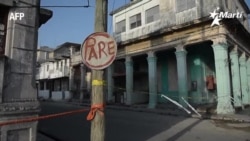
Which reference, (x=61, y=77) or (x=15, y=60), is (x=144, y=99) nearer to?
(x=61, y=77)

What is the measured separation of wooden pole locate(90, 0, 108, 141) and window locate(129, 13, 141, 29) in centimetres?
1828

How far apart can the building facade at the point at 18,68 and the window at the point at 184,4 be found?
14223 mm

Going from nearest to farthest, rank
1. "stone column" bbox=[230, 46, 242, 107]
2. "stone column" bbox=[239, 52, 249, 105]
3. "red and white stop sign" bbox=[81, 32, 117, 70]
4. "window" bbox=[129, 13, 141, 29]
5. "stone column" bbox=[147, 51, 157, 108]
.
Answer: "red and white stop sign" bbox=[81, 32, 117, 70]
"stone column" bbox=[230, 46, 242, 107]
"stone column" bbox=[239, 52, 249, 105]
"stone column" bbox=[147, 51, 157, 108]
"window" bbox=[129, 13, 141, 29]

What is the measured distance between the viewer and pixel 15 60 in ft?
16.4

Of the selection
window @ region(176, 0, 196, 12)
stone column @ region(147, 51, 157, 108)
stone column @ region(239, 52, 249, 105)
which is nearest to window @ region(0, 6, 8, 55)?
window @ region(176, 0, 196, 12)

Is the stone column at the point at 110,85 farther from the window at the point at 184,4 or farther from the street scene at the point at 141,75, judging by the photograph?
the window at the point at 184,4

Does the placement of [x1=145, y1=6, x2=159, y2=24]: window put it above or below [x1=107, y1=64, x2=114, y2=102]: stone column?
above

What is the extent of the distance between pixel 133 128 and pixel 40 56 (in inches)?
1706

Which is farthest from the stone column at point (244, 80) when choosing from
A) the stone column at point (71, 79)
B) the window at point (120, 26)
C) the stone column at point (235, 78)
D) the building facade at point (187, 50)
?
the stone column at point (71, 79)

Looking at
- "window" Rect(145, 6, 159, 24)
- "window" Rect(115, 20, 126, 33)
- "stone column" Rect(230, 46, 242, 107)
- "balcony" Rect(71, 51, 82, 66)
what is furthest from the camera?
"balcony" Rect(71, 51, 82, 66)

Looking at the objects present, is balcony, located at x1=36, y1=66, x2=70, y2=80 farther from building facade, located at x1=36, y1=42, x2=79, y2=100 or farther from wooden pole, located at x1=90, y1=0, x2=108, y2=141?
wooden pole, located at x1=90, y1=0, x2=108, y2=141

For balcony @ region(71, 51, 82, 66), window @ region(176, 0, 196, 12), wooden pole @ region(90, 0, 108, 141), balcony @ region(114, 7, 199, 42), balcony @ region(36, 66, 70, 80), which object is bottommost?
wooden pole @ region(90, 0, 108, 141)

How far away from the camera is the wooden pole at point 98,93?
385 centimetres

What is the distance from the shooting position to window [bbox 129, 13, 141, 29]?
72.7 feet
